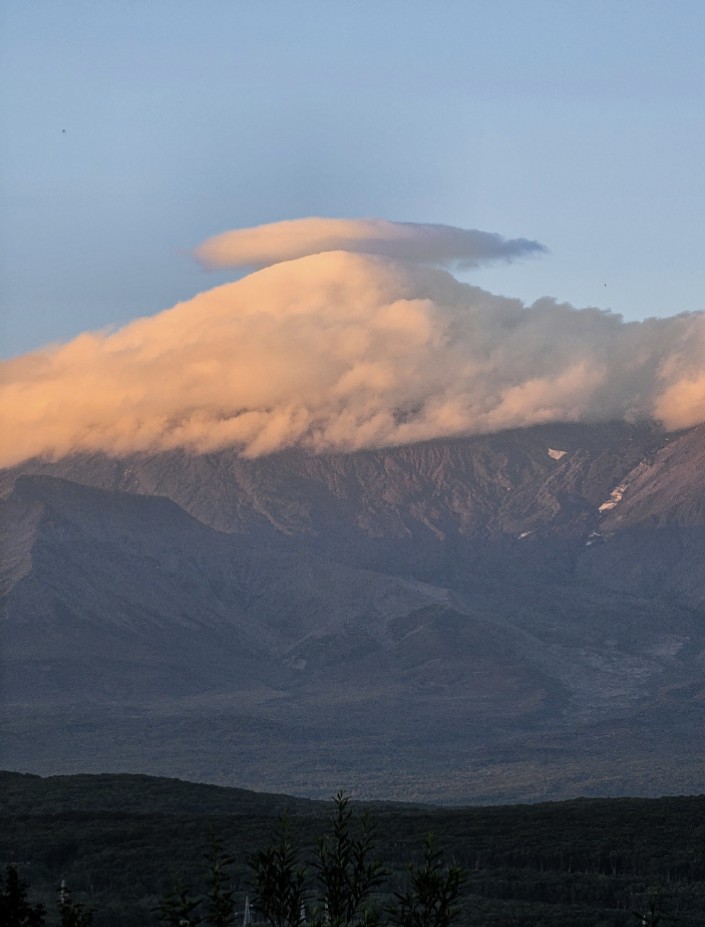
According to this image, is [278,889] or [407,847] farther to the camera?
[407,847]

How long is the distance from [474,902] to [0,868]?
2871 cm

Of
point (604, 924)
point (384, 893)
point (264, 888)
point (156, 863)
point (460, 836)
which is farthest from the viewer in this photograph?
point (460, 836)

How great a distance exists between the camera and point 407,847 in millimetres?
116938

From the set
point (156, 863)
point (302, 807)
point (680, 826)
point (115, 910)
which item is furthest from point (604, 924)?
point (302, 807)

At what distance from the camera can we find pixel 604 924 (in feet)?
287

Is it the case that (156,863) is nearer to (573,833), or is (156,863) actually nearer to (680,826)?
(573,833)

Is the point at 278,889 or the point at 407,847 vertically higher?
the point at 407,847

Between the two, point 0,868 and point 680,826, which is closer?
point 0,868

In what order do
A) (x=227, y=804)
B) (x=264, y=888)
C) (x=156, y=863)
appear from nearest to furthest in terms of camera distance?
(x=264, y=888) < (x=156, y=863) < (x=227, y=804)

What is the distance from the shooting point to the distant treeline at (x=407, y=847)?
94812 mm

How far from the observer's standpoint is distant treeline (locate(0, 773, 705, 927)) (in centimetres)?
9481

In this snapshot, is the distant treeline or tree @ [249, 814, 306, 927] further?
the distant treeline

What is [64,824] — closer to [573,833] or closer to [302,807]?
[302,807]

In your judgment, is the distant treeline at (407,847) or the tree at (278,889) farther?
the distant treeline at (407,847)
